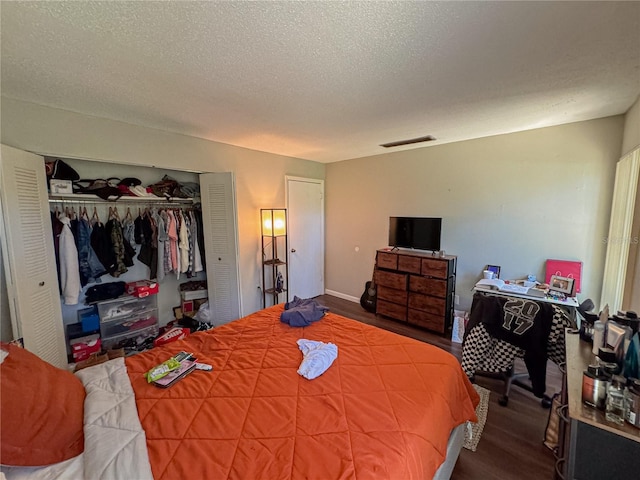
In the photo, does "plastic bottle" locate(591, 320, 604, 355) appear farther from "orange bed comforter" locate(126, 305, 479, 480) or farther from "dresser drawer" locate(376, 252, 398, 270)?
"dresser drawer" locate(376, 252, 398, 270)

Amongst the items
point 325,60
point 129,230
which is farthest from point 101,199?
point 325,60

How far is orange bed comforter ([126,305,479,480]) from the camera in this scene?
39.2 inches

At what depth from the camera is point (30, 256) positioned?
2.04 meters

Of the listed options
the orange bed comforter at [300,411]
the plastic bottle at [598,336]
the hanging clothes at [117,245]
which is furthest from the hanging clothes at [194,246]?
the plastic bottle at [598,336]

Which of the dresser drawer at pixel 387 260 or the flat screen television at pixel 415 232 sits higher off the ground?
the flat screen television at pixel 415 232

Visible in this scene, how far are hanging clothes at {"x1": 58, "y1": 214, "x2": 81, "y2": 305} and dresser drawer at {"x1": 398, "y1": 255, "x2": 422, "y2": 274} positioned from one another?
12.0 ft

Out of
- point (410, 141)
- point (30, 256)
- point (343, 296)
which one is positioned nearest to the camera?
point (30, 256)

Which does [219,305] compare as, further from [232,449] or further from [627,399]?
[627,399]

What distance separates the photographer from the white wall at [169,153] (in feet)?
7.04

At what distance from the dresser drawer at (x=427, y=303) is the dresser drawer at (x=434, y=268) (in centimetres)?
31

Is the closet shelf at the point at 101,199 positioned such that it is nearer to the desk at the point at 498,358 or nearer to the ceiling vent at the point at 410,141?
the ceiling vent at the point at 410,141

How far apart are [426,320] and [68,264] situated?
399 cm

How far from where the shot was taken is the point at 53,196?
2418mm

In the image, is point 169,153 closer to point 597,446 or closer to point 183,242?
point 183,242
